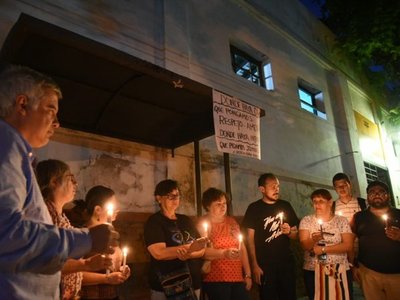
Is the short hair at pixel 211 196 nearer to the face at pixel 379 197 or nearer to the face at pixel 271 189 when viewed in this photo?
the face at pixel 271 189

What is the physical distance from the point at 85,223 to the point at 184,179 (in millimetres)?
2673

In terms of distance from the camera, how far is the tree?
11.1 m

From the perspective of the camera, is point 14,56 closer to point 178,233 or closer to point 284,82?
point 178,233

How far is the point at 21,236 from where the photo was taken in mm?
1247

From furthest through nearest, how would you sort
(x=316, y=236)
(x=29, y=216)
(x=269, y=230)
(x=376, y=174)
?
(x=376, y=174), (x=269, y=230), (x=316, y=236), (x=29, y=216)

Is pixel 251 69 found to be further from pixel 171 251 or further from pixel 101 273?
pixel 101 273

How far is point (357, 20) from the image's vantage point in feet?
38.4

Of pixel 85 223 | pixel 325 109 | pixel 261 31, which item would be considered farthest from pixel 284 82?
pixel 85 223

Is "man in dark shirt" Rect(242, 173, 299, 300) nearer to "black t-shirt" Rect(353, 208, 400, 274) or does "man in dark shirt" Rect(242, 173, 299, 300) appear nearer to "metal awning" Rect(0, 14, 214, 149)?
"black t-shirt" Rect(353, 208, 400, 274)

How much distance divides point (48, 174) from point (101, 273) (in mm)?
1120

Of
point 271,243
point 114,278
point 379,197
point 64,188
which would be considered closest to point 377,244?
point 379,197

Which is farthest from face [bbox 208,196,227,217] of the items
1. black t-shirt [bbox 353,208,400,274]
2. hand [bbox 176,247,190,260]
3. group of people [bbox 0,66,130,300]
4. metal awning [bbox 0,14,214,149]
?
group of people [bbox 0,66,130,300]

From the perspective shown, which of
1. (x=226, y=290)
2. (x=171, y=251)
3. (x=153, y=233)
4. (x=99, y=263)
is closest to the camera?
(x=99, y=263)

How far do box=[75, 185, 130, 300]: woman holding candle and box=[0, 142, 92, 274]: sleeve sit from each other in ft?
3.88
